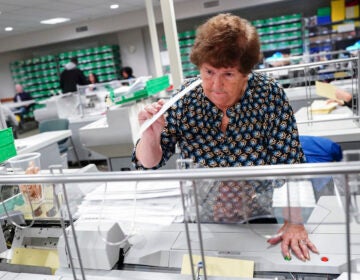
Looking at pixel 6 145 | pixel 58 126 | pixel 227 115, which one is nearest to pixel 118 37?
pixel 58 126

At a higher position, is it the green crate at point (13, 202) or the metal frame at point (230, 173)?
the metal frame at point (230, 173)

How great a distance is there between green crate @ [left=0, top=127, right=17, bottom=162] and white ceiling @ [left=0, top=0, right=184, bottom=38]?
5247 millimetres

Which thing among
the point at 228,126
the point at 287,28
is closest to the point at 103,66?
the point at 287,28

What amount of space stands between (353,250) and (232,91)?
555mm

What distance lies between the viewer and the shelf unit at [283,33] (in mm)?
8070

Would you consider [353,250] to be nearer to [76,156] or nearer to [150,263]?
[150,263]

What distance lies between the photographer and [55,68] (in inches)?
420

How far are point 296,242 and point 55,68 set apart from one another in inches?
432

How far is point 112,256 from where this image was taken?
2.93 ft

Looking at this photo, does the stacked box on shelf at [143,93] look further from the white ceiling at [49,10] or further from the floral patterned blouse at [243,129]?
the white ceiling at [49,10]

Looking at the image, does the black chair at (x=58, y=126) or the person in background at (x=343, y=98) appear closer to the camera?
the person in background at (x=343, y=98)

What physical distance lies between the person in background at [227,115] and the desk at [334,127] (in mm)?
1222

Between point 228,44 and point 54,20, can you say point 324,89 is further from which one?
point 54,20

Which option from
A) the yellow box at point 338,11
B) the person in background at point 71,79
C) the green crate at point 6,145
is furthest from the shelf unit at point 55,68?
the green crate at point 6,145
